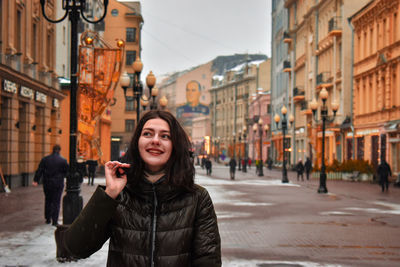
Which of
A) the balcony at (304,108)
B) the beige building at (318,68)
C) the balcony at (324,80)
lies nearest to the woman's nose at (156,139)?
the beige building at (318,68)

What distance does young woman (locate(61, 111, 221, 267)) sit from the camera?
3484 millimetres

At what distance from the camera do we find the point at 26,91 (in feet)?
99.6

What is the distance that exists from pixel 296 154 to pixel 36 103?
4196 centimetres

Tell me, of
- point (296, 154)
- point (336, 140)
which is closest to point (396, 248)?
point (336, 140)

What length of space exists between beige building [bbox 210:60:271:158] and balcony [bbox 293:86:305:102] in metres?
36.7

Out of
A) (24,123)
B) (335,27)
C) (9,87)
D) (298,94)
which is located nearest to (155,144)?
(9,87)

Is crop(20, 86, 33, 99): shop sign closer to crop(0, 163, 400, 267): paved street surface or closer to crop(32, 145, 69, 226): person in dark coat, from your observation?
crop(0, 163, 400, 267): paved street surface

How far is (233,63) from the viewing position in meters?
148

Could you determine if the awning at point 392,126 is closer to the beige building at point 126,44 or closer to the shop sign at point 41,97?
the shop sign at point 41,97

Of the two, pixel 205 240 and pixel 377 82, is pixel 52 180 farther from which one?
pixel 377 82

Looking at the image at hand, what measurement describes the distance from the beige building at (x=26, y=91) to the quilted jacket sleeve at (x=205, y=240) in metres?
23.1

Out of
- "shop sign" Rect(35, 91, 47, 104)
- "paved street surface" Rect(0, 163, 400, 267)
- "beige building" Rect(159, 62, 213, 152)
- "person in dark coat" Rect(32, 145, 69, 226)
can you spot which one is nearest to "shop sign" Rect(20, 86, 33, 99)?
"shop sign" Rect(35, 91, 47, 104)

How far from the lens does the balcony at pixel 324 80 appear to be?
5494 cm

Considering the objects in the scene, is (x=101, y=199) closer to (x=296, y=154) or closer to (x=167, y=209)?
(x=167, y=209)
